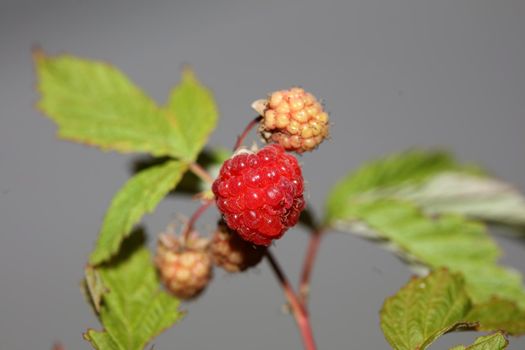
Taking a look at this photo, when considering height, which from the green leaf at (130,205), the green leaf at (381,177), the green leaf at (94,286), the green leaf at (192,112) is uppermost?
the green leaf at (192,112)

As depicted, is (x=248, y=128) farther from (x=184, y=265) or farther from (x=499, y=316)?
(x=499, y=316)

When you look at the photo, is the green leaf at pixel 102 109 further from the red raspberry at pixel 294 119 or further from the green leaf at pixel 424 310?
the green leaf at pixel 424 310

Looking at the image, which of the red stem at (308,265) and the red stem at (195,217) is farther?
the red stem at (308,265)

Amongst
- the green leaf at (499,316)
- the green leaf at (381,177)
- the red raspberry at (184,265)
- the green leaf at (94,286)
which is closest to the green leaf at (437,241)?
the green leaf at (381,177)

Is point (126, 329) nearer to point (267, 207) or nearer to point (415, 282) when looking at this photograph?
point (267, 207)

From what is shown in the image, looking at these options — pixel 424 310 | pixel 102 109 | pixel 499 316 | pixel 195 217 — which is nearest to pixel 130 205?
pixel 195 217
